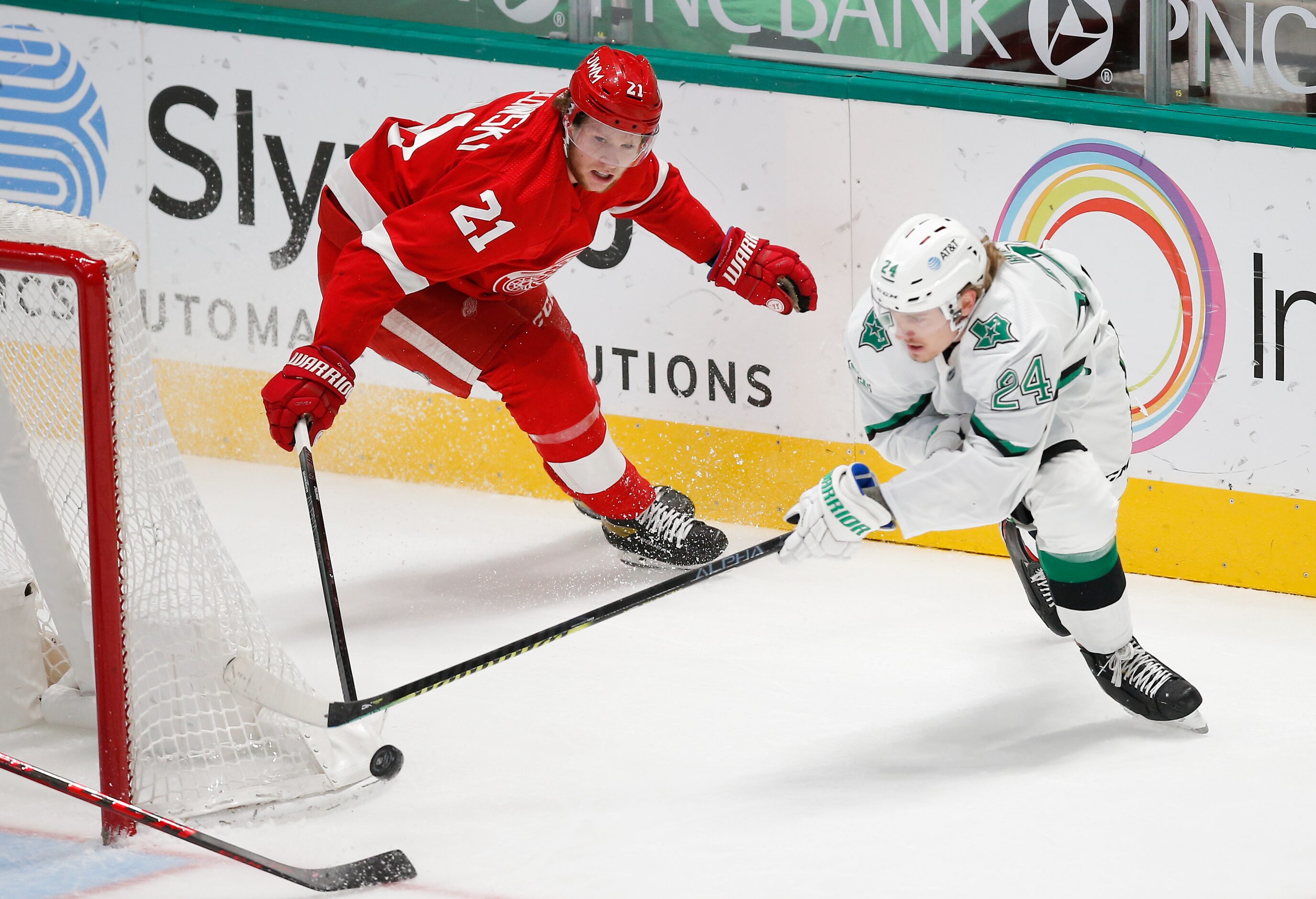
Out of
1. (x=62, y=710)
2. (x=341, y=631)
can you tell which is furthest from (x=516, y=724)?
(x=62, y=710)

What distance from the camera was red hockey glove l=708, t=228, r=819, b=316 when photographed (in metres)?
4.07

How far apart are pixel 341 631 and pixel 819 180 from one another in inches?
A: 67.8

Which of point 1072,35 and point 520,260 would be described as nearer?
Answer: point 520,260

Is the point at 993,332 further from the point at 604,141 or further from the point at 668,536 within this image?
the point at 668,536

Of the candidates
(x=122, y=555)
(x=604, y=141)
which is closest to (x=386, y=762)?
(x=122, y=555)

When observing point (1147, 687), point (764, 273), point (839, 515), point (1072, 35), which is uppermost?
point (1072, 35)

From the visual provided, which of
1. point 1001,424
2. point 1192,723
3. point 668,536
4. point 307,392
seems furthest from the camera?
point 668,536

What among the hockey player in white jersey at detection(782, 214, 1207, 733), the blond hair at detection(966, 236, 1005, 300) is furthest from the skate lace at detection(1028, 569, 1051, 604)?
the blond hair at detection(966, 236, 1005, 300)

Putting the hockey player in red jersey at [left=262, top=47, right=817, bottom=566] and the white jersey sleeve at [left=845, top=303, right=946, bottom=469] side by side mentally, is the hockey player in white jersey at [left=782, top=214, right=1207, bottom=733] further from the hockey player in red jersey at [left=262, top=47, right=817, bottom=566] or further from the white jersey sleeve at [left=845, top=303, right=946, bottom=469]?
the hockey player in red jersey at [left=262, top=47, right=817, bottom=566]

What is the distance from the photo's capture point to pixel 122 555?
9.32ft

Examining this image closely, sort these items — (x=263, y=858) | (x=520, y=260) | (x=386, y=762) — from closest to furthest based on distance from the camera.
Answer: (x=263, y=858)
(x=386, y=762)
(x=520, y=260)

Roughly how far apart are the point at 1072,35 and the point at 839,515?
1586 mm

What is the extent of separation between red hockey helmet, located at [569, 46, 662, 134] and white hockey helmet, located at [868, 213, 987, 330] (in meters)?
0.77

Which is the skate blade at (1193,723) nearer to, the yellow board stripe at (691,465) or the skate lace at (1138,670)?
the skate lace at (1138,670)
